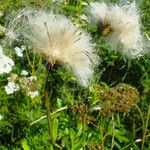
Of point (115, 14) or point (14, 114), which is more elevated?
point (115, 14)

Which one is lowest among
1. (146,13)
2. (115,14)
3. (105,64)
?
(105,64)

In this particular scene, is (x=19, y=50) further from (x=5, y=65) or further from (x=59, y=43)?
(x=59, y=43)

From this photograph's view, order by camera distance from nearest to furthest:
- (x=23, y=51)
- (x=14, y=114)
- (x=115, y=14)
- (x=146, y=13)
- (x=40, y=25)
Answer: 1. (x=40, y=25)
2. (x=14, y=114)
3. (x=115, y=14)
4. (x=23, y=51)
5. (x=146, y=13)

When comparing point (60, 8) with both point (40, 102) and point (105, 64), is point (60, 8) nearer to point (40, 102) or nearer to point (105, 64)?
point (105, 64)

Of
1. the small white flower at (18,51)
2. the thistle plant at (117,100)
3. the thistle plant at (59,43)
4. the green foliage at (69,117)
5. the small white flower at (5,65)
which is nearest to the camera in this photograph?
the thistle plant at (59,43)

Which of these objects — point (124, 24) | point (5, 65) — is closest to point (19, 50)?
point (5, 65)

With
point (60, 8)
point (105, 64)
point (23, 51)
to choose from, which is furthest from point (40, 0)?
point (105, 64)

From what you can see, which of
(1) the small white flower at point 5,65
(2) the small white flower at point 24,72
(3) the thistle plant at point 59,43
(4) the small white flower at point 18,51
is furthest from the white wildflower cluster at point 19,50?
(3) the thistle plant at point 59,43

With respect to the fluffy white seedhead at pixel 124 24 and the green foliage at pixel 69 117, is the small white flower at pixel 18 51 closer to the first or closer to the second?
the green foliage at pixel 69 117
